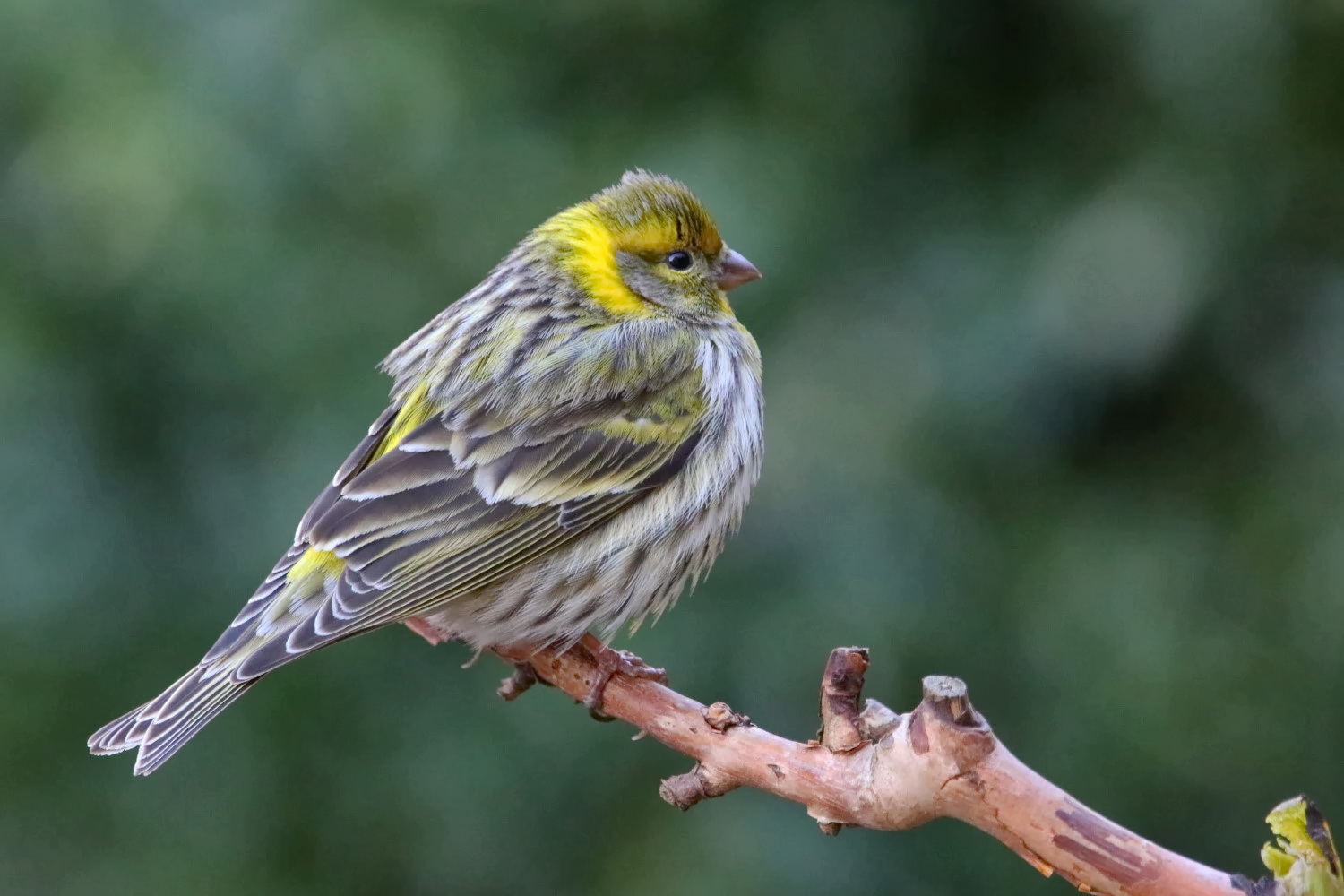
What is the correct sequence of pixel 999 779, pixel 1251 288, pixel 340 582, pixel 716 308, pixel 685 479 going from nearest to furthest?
pixel 999 779
pixel 340 582
pixel 685 479
pixel 716 308
pixel 1251 288

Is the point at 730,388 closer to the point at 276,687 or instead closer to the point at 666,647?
the point at 666,647

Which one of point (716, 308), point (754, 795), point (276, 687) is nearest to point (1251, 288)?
point (716, 308)

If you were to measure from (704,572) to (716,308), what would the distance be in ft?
2.42

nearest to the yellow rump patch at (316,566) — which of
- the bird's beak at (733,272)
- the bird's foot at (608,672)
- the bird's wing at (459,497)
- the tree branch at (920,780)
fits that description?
the bird's wing at (459,497)

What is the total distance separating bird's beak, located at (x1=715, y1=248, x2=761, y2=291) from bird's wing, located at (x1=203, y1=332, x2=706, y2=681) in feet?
1.34

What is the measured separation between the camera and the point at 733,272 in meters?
4.00

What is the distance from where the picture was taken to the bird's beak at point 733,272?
3.99 m

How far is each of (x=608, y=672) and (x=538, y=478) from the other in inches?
21.0

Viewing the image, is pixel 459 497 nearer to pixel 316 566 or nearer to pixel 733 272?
pixel 316 566

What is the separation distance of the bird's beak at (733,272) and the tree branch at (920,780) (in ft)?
5.13

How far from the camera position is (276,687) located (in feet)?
16.1

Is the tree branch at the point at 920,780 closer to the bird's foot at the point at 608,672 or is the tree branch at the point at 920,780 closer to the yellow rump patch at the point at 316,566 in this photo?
the bird's foot at the point at 608,672

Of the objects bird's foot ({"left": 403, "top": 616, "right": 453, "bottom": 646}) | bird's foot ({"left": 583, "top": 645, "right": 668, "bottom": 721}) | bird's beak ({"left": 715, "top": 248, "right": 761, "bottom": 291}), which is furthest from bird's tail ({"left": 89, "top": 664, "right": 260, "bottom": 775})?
bird's beak ({"left": 715, "top": 248, "right": 761, "bottom": 291})

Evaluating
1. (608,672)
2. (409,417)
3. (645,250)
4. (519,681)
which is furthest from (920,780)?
(645,250)
